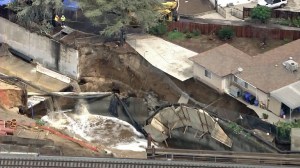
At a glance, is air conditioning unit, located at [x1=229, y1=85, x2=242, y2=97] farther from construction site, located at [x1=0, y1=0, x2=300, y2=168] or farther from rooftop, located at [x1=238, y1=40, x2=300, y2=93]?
rooftop, located at [x1=238, y1=40, x2=300, y2=93]

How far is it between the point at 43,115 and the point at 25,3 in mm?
8800

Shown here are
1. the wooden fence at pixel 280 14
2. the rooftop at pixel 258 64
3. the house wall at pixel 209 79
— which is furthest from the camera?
the wooden fence at pixel 280 14

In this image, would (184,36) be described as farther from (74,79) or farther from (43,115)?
(43,115)

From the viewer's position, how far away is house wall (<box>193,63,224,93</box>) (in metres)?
38.6

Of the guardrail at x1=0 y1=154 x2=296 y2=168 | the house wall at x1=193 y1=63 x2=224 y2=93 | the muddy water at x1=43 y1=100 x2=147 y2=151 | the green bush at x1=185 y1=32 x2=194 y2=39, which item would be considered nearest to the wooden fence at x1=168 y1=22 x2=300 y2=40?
the green bush at x1=185 y1=32 x2=194 y2=39

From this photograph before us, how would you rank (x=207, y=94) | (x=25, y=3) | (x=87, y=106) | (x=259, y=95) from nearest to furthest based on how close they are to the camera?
(x=259, y=95)
(x=207, y=94)
(x=87, y=106)
(x=25, y=3)

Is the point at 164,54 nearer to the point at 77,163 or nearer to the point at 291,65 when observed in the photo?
the point at 291,65

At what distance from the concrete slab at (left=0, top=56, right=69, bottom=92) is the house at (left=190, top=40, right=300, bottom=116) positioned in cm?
952

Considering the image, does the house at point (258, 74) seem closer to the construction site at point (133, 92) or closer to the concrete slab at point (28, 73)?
the construction site at point (133, 92)

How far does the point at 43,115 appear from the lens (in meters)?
41.6

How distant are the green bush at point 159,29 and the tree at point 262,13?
615 cm

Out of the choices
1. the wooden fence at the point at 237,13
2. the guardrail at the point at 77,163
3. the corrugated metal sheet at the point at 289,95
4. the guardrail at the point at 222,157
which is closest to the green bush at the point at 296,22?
the wooden fence at the point at 237,13

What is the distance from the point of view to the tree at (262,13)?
141 ft

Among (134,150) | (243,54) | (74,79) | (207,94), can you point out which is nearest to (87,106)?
(74,79)
